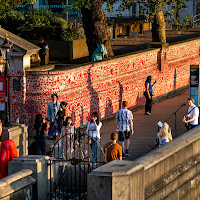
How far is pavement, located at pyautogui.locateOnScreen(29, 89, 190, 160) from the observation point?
70.1 ft

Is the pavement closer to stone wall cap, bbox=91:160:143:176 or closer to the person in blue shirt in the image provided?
the person in blue shirt

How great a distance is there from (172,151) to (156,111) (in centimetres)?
1344

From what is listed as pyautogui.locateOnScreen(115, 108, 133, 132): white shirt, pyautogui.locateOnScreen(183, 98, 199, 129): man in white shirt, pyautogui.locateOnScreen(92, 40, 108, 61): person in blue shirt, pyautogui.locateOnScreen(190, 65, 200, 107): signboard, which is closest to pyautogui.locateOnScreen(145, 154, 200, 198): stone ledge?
pyautogui.locateOnScreen(115, 108, 133, 132): white shirt

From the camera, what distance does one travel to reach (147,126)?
80.9 ft

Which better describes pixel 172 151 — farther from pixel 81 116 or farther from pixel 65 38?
pixel 65 38

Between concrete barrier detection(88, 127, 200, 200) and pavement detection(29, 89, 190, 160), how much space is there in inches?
164

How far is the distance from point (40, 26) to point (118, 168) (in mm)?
28836

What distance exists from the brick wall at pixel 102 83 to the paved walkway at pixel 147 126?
2.72ft

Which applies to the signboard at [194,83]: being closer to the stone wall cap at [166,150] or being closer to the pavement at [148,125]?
the pavement at [148,125]

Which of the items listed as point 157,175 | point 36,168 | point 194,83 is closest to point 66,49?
point 194,83

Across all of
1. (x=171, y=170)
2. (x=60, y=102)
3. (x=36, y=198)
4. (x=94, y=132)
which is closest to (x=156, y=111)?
(x=60, y=102)

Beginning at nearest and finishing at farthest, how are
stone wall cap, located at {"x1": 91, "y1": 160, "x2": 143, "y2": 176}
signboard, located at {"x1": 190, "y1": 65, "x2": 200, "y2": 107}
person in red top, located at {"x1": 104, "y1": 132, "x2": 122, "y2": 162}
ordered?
1. stone wall cap, located at {"x1": 91, "y1": 160, "x2": 143, "y2": 176}
2. person in red top, located at {"x1": 104, "y1": 132, "x2": 122, "y2": 162}
3. signboard, located at {"x1": 190, "y1": 65, "x2": 200, "y2": 107}

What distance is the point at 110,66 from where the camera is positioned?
85.9 ft

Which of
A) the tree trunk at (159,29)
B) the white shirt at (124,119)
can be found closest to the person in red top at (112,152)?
the white shirt at (124,119)
